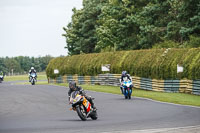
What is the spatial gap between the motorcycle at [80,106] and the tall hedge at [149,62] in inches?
571

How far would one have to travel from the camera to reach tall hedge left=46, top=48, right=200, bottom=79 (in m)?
29.9

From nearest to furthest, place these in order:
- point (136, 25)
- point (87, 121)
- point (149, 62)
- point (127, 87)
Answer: point (87, 121) < point (127, 87) < point (149, 62) < point (136, 25)

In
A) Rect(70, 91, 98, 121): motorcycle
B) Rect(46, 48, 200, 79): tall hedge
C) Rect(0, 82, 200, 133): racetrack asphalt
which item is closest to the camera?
Rect(0, 82, 200, 133): racetrack asphalt

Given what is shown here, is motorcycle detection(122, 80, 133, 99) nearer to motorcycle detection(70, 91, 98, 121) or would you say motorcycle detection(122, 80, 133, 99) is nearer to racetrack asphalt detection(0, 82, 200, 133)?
racetrack asphalt detection(0, 82, 200, 133)

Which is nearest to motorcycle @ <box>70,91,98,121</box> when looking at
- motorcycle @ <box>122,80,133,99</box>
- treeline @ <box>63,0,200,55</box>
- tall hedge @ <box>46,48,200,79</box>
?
motorcycle @ <box>122,80,133,99</box>

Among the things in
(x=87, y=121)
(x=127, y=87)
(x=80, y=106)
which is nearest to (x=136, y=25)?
(x=127, y=87)

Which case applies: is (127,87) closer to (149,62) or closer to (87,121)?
(87,121)

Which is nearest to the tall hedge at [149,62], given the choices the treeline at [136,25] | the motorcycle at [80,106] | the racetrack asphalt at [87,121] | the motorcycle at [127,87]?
the motorcycle at [127,87]

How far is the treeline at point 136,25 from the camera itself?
150ft

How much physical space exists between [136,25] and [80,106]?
44589 mm

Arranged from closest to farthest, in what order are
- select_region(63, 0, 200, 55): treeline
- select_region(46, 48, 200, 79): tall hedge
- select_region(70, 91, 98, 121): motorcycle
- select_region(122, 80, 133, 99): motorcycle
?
select_region(70, 91, 98, 121): motorcycle < select_region(122, 80, 133, 99): motorcycle < select_region(46, 48, 200, 79): tall hedge < select_region(63, 0, 200, 55): treeline

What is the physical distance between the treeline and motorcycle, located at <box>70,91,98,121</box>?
87.9ft

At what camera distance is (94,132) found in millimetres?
11359

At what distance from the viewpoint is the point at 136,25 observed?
58656mm
